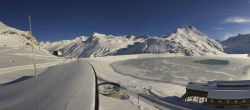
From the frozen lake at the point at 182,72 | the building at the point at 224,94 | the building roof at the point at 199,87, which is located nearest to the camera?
the building at the point at 224,94

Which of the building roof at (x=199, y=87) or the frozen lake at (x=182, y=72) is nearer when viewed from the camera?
the building roof at (x=199, y=87)

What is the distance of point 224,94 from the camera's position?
37125 mm

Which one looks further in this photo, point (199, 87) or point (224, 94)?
point (199, 87)

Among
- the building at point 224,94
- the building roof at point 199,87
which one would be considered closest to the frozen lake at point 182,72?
the building roof at point 199,87

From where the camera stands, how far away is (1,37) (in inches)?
5807

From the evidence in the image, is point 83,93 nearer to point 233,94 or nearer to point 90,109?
point 90,109

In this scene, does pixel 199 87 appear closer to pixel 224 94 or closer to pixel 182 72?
pixel 224 94

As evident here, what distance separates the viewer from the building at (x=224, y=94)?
36.8m

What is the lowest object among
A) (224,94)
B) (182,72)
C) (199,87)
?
(224,94)

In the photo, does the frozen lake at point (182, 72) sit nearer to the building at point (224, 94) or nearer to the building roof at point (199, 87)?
the building roof at point (199, 87)

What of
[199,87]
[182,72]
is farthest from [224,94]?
[182,72]

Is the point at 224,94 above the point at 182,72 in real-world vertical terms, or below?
below

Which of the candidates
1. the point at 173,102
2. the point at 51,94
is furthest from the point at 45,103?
the point at 173,102

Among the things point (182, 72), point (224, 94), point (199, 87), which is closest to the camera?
point (224, 94)
